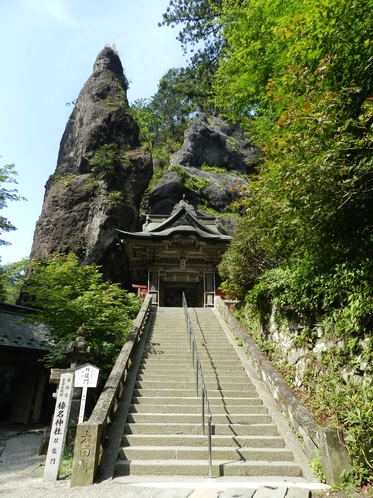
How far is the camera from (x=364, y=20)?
13.1ft

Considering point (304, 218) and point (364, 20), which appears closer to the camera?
point (364, 20)

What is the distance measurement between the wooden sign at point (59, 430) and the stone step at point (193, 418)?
1197mm

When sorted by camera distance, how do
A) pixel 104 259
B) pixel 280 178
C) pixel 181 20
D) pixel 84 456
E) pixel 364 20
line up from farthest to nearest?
pixel 181 20 → pixel 104 259 → pixel 280 178 → pixel 84 456 → pixel 364 20

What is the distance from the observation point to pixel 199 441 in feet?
16.4

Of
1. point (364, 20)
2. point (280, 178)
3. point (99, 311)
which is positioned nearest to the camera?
point (364, 20)

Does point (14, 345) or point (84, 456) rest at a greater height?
point (14, 345)

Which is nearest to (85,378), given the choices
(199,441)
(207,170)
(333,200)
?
(199,441)

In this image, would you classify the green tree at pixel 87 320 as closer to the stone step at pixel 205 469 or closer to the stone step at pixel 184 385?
the stone step at pixel 184 385

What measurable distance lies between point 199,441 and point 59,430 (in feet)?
7.23

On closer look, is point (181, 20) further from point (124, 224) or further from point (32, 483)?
point (32, 483)

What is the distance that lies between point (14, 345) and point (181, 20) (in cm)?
2246

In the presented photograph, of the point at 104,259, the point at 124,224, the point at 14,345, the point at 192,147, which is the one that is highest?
the point at 192,147

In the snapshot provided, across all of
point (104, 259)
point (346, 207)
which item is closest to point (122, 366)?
point (346, 207)

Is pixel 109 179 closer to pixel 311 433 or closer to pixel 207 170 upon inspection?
pixel 207 170
